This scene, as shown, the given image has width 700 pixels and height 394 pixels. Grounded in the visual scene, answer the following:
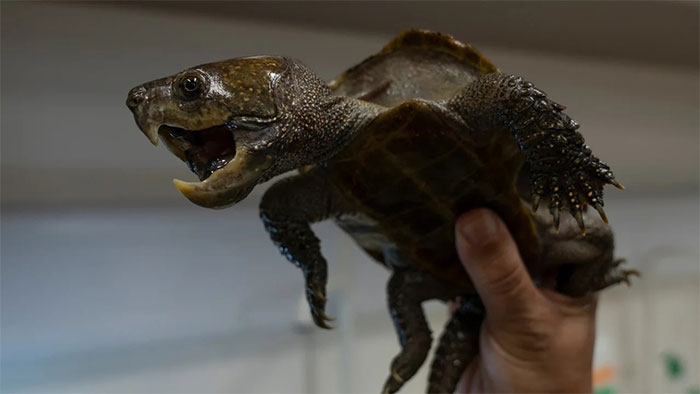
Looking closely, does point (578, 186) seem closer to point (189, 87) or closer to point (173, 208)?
point (189, 87)

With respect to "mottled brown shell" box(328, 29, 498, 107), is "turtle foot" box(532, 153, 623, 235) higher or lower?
lower

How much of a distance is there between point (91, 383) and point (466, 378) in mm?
806

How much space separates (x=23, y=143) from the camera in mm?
1169

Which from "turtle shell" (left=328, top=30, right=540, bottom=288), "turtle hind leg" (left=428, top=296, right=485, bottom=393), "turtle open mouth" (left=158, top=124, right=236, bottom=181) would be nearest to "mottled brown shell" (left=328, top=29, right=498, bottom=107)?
"turtle shell" (left=328, top=30, right=540, bottom=288)

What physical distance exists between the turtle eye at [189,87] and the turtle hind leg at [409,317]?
0.54 meters

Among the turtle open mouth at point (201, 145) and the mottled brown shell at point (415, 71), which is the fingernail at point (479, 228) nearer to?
the mottled brown shell at point (415, 71)

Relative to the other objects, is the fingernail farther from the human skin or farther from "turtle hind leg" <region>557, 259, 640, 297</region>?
"turtle hind leg" <region>557, 259, 640, 297</region>

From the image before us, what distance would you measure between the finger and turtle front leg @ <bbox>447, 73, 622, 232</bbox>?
7.8 inches

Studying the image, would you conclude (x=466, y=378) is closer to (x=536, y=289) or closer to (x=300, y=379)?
(x=536, y=289)

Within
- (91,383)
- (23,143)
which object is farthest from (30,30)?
(91,383)

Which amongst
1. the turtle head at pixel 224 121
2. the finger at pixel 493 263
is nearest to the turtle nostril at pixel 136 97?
the turtle head at pixel 224 121

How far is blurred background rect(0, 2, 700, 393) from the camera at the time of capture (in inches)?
46.4

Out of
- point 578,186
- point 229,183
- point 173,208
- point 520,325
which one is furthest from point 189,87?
point 173,208

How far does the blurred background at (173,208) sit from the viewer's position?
1.18 m
